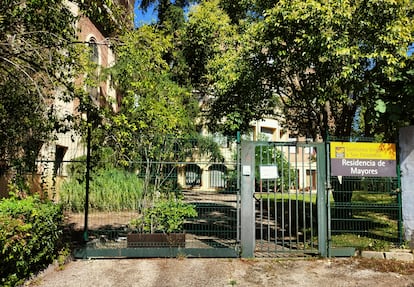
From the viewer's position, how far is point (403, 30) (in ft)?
25.6

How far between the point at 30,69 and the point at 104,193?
6.36m

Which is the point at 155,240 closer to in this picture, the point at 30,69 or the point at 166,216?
the point at 166,216

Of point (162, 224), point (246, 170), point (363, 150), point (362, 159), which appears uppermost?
point (363, 150)

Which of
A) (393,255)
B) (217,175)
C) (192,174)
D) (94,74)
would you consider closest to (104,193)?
(94,74)

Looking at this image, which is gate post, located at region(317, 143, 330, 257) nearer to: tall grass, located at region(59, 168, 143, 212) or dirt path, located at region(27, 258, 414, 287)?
dirt path, located at region(27, 258, 414, 287)

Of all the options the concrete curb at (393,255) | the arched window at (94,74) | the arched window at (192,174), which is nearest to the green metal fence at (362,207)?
the concrete curb at (393,255)

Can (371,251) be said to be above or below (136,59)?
below

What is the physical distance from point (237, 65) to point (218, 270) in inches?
232

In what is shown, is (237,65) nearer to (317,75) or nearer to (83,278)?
Result: (317,75)

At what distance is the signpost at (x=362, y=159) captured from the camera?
7926mm

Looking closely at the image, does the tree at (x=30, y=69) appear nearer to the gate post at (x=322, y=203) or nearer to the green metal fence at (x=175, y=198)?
the green metal fence at (x=175, y=198)

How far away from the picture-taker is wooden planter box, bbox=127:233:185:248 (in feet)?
25.2

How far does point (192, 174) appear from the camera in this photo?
807 centimetres

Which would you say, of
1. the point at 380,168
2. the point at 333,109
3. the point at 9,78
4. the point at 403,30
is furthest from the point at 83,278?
the point at 333,109
